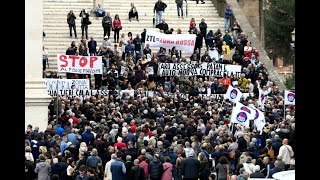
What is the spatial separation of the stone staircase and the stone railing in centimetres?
36

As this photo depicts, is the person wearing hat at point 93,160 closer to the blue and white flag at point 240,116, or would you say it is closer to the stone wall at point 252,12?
the blue and white flag at point 240,116

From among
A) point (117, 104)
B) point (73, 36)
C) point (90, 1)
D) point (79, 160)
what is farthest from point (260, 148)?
point (90, 1)

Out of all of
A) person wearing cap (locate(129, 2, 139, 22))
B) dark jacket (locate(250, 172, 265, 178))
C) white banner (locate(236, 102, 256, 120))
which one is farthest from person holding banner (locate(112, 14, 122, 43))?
dark jacket (locate(250, 172, 265, 178))

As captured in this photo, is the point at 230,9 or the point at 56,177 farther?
the point at 230,9

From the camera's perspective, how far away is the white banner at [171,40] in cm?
4312

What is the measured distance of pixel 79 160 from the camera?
79.7ft

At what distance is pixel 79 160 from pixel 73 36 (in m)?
22.5

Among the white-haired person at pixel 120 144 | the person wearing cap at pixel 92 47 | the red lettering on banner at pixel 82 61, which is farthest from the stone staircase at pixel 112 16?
the white-haired person at pixel 120 144

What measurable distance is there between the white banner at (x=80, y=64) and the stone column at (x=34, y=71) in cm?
481

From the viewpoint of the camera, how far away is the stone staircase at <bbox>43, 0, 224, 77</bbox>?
151 ft

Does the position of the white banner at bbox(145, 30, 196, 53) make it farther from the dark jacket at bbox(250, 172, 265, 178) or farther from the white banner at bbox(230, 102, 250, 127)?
the dark jacket at bbox(250, 172, 265, 178)
